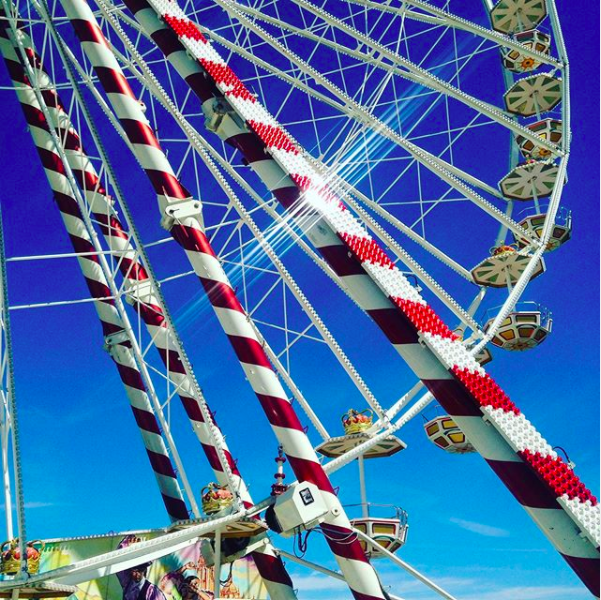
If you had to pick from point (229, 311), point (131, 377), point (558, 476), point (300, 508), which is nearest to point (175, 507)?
point (131, 377)

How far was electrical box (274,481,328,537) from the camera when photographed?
6234mm

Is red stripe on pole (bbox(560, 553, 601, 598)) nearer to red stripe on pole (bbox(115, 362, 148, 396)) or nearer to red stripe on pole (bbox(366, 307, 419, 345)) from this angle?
red stripe on pole (bbox(366, 307, 419, 345))

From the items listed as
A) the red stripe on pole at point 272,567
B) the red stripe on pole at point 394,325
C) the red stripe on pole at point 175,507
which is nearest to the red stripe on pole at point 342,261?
the red stripe on pole at point 394,325

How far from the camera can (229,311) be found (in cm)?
710

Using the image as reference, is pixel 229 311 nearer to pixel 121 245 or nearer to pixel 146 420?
pixel 146 420

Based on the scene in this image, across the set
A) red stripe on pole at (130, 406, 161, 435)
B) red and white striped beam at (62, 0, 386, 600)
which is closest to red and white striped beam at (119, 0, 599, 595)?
red and white striped beam at (62, 0, 386, 600)

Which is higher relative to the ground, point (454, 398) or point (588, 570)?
point (454, 398)

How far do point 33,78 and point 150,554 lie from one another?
764cm

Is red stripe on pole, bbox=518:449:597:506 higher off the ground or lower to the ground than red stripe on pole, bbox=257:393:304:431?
lower

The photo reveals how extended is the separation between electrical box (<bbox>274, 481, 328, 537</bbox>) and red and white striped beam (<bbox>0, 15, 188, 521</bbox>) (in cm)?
457

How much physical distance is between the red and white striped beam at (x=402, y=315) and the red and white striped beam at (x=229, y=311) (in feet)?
2.59

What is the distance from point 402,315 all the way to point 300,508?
6.53 ft

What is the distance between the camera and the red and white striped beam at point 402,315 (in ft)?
17.0

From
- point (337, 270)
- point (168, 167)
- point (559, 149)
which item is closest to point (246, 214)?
point (168, 167)
